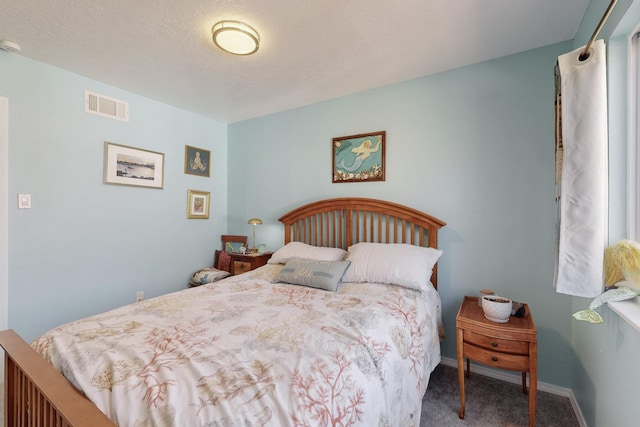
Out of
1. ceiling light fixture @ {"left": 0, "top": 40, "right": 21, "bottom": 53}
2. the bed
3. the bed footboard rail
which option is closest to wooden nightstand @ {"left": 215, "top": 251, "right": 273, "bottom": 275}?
the bed

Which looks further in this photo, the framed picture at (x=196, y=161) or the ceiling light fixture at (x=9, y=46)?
the framed picture at (x=196, y=161)

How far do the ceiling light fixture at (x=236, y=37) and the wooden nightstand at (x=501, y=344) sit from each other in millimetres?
2297

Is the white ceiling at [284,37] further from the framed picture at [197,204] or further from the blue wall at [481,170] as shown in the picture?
the framed picture at [197,204]

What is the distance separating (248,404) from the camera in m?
0.86

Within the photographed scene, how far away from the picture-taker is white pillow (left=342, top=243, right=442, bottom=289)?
2.07m

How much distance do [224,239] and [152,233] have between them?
3.02 feet

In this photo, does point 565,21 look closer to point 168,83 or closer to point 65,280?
point 168,83

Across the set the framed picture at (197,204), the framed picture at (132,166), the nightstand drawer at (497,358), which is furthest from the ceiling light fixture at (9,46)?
the nightstand drawer at (497,358)

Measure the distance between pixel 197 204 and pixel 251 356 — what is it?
2.89 meters

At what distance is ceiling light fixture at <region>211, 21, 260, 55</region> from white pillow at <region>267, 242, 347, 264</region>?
1.69 meters

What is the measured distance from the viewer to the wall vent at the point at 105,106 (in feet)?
8.67

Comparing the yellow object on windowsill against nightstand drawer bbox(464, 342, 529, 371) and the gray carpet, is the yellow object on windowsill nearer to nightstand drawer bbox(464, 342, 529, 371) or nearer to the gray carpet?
nightstand drawer bbox(464, 342, 529, 371)

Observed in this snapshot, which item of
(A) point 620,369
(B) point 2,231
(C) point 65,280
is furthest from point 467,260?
(B) point 2,231

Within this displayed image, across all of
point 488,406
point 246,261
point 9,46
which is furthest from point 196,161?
point 488,406
